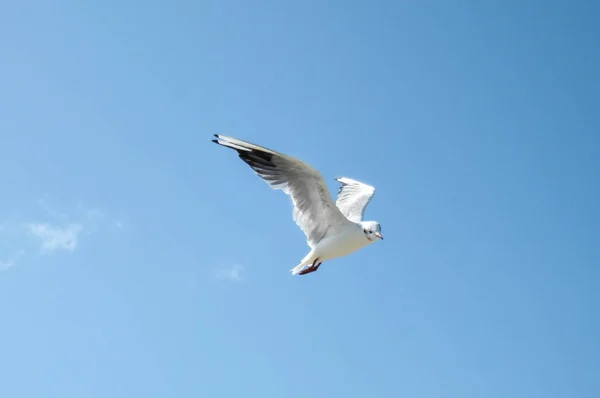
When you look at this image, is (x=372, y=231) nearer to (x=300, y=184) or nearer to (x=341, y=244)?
(x=341, y=244)

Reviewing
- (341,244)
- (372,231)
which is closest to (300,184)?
(341,244)

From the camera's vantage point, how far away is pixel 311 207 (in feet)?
41.0

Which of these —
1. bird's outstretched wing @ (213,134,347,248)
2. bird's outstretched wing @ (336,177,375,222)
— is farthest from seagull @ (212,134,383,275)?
bird's outstretched wing @ (336,177,375,222)

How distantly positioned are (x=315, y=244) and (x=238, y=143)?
2.46 meters

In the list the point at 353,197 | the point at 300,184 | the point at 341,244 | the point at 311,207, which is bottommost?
the point at 341,244

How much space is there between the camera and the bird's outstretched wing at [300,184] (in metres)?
11.7

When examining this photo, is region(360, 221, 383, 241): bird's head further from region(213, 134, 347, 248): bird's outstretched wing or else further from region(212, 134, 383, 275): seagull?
region(213, 134, 347, 248): bird's outstretched wing

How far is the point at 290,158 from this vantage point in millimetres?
11805

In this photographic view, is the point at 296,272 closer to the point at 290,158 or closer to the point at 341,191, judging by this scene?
the point at 290,158

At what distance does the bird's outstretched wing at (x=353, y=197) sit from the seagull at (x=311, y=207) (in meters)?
2.07

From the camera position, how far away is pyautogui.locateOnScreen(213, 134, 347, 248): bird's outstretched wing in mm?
11734

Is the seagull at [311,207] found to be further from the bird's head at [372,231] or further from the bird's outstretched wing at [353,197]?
the bird's outstretched wing at [353,197]

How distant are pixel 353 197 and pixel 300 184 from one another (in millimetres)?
4170

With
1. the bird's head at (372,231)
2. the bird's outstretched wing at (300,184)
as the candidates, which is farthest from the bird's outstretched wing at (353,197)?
the bird's outstretched wing at (300,184)
